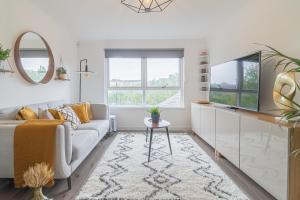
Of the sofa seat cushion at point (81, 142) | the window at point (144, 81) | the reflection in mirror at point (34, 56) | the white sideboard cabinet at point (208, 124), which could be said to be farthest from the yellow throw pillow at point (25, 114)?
the window at point (144, 81)

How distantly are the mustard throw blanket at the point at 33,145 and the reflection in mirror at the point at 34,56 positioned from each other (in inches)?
54.6

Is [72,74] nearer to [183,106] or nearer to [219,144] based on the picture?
[183,106]

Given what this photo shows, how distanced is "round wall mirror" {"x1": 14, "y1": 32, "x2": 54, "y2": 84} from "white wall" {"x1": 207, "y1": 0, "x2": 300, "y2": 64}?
310cm

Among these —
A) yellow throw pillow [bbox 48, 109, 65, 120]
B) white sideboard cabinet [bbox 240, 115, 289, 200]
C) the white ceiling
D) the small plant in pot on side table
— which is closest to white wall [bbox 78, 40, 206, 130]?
the white ceiling

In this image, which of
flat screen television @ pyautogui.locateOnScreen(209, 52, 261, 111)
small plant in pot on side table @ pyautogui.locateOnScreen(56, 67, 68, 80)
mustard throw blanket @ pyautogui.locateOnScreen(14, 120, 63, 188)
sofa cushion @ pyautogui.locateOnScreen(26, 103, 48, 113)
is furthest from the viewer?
small plant in pot on side table @ pyautogui.locateOnScreen(56, 67, 68, 80)

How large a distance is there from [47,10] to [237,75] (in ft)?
10.3

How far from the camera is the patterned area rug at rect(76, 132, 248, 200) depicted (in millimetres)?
2080

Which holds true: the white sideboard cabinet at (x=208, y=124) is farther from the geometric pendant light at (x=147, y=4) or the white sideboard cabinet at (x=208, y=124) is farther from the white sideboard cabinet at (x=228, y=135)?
the geometric pendant light at (x=147, y=4)

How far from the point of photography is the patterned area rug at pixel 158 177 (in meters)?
2.08

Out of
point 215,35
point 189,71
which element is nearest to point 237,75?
point 215,35

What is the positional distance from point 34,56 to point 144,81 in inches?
104

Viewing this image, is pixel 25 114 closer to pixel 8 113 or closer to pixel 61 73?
pixel 8 113

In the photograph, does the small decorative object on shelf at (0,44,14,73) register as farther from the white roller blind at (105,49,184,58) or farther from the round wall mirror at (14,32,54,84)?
the white roller blind at (105,49,184,58)

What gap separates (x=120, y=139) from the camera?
4.33 m
